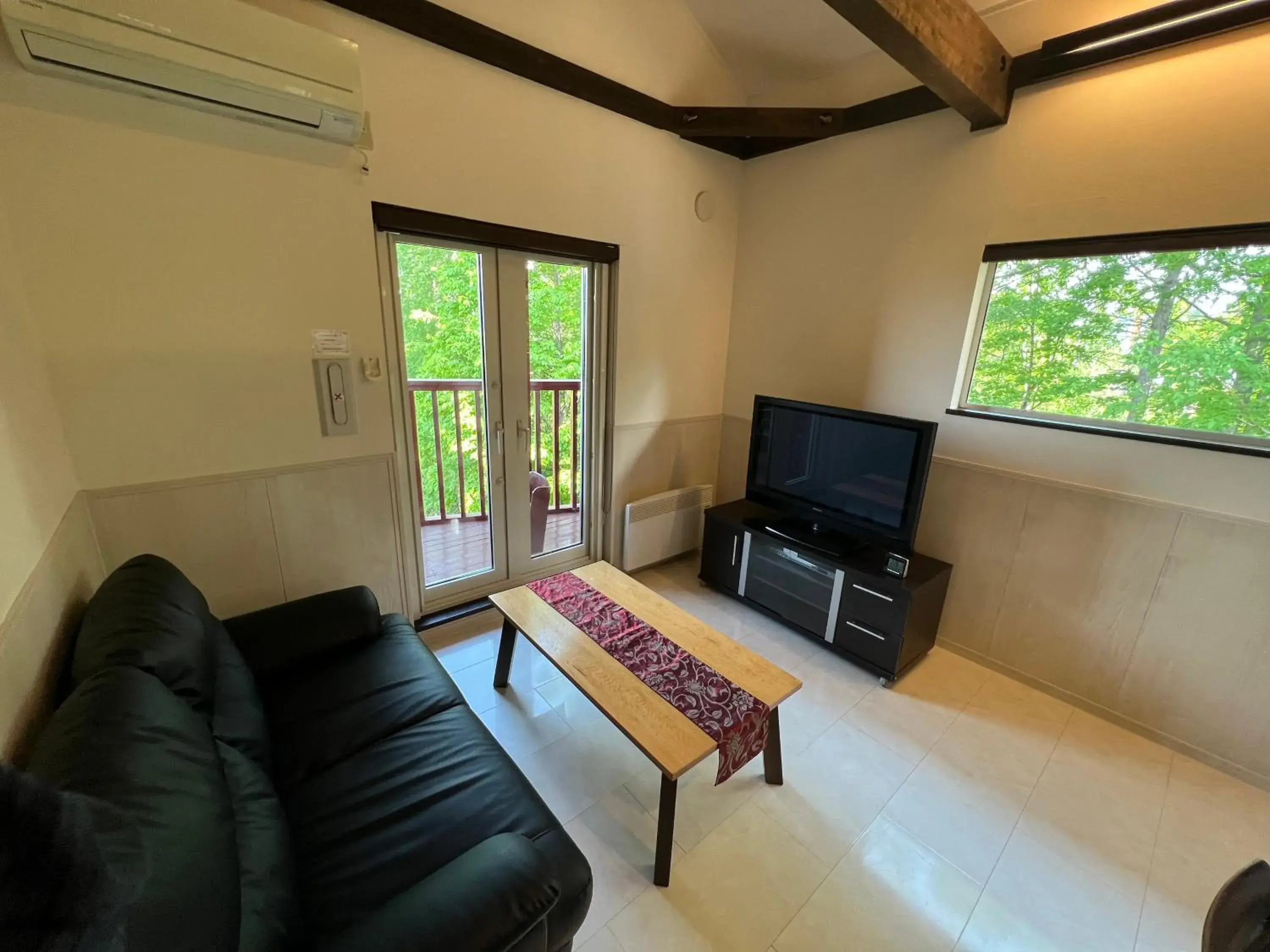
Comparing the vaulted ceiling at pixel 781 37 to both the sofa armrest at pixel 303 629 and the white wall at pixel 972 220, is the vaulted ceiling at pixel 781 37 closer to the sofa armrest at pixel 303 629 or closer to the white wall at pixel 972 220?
the white wall at pixel 972 220

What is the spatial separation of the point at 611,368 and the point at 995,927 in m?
2.70

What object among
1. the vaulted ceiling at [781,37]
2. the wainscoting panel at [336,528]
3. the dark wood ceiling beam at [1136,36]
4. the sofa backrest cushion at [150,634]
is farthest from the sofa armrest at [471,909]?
the vaulted ceiling at [781,37]

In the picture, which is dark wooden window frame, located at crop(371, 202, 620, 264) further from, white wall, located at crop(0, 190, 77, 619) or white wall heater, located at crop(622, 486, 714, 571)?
white wall heater, located at crop(622, 486, 714, 571)

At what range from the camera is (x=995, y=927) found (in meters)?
1.42

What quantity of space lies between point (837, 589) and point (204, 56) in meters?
3.08

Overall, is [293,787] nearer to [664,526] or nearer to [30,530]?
[30,530]

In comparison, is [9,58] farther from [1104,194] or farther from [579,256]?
[1104,194]

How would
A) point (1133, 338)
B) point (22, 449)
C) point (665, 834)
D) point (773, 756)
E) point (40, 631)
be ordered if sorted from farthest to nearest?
point (1133, 338), point (773, 756), point (665, 834), point (22, 449), point (40, 631)

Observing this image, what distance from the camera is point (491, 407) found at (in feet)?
8.57

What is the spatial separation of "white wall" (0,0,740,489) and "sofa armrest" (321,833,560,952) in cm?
173

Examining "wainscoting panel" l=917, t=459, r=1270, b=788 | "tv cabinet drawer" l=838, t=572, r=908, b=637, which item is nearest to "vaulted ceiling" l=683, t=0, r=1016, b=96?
"wainscoting panel" l=917, t=459, r=1270, b=788

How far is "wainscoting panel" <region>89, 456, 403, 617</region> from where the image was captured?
1817 millimetres

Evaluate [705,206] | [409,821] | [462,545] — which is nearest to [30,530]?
[409,821]

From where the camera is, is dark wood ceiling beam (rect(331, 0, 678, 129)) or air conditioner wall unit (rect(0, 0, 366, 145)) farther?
dark wood ceiling beam (rect(331, 0, 678, 129))
